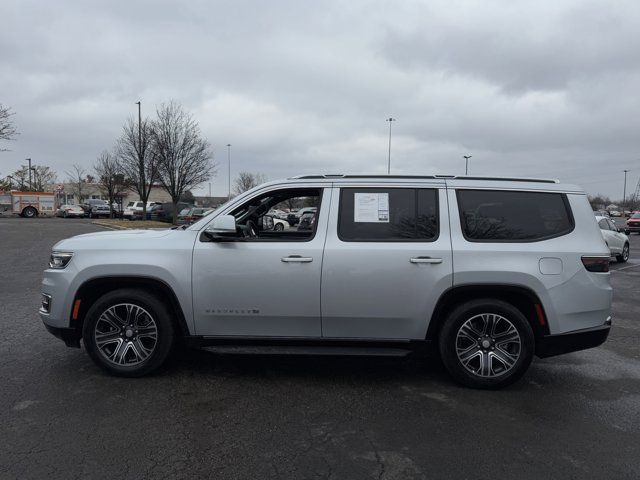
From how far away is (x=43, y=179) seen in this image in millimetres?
74062

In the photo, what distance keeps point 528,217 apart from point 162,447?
3605mm

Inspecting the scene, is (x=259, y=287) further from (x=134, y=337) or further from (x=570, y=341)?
(x=570, y=341)

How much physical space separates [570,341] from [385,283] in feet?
5.74

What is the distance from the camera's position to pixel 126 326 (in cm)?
470

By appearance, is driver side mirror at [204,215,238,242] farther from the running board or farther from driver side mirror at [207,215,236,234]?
the running board

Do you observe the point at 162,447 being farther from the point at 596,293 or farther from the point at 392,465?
the point at 596,293

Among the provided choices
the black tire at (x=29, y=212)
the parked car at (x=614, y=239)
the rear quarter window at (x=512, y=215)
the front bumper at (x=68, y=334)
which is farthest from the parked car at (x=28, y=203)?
the rear quarter window at (x=512, y=215)

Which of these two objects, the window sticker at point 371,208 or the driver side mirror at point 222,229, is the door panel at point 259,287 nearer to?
the driver side mirror at point 222,229

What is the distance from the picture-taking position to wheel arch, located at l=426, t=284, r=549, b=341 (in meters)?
4.47

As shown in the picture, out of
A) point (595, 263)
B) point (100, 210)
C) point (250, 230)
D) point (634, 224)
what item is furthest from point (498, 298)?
point (100, 210)

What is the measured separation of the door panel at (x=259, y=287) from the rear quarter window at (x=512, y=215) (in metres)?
1.36

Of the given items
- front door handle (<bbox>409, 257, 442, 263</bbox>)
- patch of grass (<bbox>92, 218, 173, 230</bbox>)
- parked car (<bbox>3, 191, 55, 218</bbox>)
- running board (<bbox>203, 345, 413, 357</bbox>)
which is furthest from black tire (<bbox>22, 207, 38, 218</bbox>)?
front door handle (<bbox>409, 257, 442, 263</bbox>)

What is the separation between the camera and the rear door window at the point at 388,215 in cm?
459

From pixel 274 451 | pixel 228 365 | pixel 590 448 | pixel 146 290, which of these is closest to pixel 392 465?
pixel 274 451
